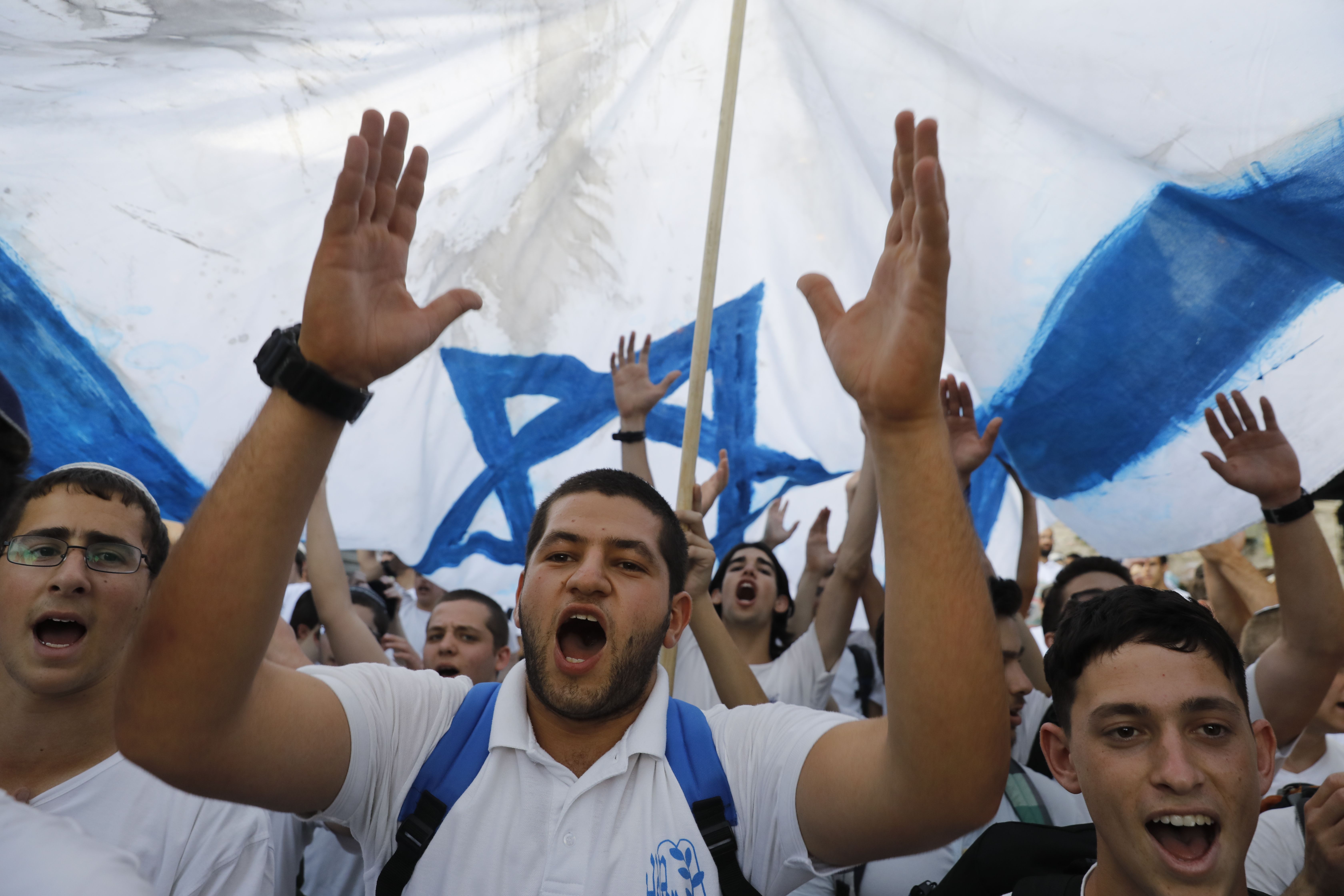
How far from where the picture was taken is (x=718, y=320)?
425 cm

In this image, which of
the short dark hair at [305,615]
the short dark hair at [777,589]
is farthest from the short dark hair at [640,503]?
the short dark hair at [305,615]

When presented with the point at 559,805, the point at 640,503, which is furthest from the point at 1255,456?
the point at 559,805

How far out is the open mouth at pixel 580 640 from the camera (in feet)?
6.45

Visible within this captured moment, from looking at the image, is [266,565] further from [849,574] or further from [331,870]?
[849,574]

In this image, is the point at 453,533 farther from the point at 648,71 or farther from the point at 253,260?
the point at 648,71

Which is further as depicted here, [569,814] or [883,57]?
[883,57]

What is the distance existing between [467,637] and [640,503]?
7.12 feet

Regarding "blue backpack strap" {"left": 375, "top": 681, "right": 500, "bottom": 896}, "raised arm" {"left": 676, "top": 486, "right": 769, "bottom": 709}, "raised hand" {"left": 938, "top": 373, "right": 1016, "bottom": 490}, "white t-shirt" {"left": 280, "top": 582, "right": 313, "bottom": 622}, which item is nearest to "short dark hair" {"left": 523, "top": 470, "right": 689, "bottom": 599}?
"blue backpack strap" {"left": 375, "top": 681, "right": 500, "bottom": 896}

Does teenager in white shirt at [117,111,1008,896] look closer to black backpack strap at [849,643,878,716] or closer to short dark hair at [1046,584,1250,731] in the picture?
short dark hair at [1046,584,1250,731]

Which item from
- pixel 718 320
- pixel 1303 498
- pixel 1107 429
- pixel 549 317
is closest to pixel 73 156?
pixel 549 317

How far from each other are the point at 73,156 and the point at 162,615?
2.54m

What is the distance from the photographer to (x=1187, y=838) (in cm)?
183

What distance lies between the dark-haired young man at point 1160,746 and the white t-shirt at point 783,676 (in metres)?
1.60

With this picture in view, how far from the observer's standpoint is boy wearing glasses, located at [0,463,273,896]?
2031mm
